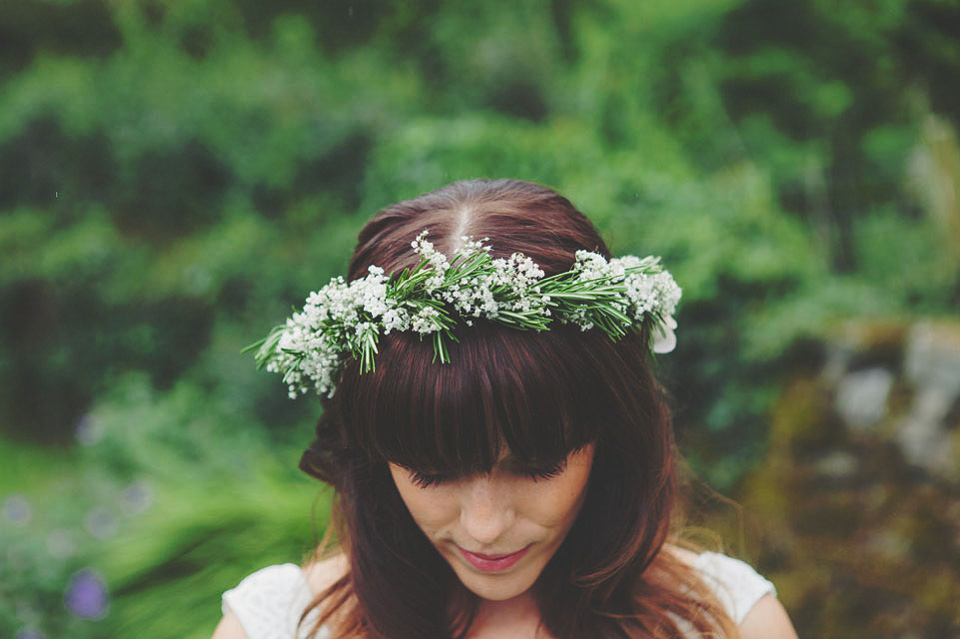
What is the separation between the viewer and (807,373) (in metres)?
3.91

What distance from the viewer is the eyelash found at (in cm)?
139

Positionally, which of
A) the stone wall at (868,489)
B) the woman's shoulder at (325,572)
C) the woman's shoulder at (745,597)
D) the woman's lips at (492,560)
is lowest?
the stone wall at (868,489)

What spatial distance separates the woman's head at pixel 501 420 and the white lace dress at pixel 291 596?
0.20m

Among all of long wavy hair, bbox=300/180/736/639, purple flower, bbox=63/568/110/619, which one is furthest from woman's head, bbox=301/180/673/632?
purple flower, bbox=63/568/110/619

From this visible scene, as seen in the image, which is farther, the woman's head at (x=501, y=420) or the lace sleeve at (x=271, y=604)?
the lace sleeve at (x=271, y=604)

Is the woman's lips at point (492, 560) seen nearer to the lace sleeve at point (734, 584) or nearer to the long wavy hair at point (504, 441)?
the long wavy hair at point (504, 441)

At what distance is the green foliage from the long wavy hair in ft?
6.74

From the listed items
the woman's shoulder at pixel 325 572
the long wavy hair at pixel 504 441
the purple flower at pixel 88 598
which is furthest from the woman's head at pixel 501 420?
the purple flower at pixel 88 598

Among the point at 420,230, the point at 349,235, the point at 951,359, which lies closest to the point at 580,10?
the point at 349,235

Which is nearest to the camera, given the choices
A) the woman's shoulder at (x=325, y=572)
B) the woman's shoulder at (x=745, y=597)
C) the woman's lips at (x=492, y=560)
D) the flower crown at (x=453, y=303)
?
the flower crown at (x=453, y=303)

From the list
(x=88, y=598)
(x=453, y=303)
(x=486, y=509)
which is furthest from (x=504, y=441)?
(x=88, y=598)

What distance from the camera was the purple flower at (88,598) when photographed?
10.7 feet

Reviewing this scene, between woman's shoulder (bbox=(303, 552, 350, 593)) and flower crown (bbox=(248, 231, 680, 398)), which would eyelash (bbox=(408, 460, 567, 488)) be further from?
woman's shoulder (bbox=(303, 552, 350, 593))

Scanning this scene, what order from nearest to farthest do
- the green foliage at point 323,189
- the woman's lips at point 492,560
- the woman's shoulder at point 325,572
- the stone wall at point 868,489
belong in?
1. the woman's lips at point 492,560
2. the woman's shoulder at point 325,572
3. the stone wall at point 868,489
4. the green foliage at point 323,189
